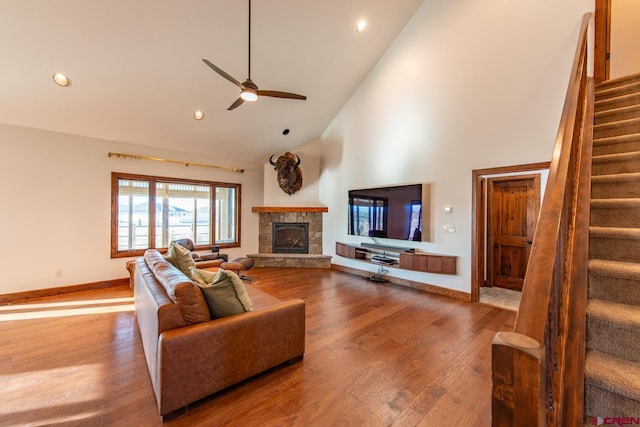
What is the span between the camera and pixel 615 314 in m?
1.14

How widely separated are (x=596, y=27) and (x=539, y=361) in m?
4.89

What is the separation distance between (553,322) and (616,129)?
8.72ft

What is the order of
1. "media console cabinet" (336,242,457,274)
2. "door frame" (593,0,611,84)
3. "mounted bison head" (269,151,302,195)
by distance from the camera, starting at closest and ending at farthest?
"door frame" (593,0,611,84) < "media console cabinet" (336,242,457,274) < "mounted bison head" (269,151,302,195)

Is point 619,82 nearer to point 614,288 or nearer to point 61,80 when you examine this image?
point 614,288

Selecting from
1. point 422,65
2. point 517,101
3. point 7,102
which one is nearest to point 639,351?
point 517,101

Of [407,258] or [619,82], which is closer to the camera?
[619,82]

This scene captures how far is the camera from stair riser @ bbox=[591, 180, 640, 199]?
1.76m

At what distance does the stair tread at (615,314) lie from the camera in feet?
3.58

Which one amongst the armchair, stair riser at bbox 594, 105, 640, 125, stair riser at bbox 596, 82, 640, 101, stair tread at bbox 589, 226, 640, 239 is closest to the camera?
stair tread at bbox 589, 226, 640, 239

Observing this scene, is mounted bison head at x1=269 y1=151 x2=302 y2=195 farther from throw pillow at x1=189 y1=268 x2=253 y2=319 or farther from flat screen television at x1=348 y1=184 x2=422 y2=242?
throw pillow at x1=189 y1=268 x2=253 y2=319

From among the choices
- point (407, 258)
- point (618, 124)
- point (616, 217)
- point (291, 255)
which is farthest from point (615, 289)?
point (291, 255)

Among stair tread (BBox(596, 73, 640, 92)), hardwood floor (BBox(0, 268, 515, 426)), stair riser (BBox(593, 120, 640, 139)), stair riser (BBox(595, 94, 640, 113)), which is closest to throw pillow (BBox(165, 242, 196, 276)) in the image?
hardwood floor (BBox(0, 268, 515, 426))

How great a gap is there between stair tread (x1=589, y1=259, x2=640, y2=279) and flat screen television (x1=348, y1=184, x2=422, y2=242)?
315 centimetres

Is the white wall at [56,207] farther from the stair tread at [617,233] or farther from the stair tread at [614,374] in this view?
the stair tread at [617,233]
